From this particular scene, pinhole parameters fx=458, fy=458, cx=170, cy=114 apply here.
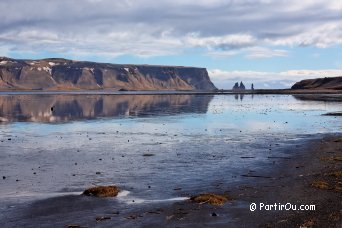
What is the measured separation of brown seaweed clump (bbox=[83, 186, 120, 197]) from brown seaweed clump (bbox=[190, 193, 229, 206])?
3.32 m

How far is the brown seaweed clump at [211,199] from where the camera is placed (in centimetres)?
1697

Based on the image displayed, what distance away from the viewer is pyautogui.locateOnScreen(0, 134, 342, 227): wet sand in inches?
574

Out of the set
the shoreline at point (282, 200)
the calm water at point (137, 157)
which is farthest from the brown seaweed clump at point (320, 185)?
the calm water at point (137, 157)

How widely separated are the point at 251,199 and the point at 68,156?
1462 centimetres

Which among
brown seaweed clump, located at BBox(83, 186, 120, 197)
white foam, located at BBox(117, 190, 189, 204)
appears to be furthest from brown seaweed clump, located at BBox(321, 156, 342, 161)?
brown seaweed clump, located at BBox(83, 186, 120, 197)

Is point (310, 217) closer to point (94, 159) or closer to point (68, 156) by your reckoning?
point (94, 159)

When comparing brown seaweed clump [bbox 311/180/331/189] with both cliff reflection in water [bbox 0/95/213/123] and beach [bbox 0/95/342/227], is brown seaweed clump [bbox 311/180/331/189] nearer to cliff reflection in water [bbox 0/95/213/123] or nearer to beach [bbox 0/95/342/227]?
beach [bbox 0/95/342/227]

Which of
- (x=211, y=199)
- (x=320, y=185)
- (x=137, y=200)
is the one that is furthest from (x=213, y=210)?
(x=320, y=185)

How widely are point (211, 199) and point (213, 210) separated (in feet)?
3.20

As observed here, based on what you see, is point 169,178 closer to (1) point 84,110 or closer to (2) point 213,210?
(2) point 213,210

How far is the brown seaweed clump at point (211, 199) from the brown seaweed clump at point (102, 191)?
3.32m

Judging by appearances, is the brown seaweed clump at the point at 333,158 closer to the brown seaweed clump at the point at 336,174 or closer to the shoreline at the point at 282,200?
the shoreline at the point at 282,200

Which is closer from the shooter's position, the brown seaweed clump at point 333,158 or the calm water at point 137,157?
the calm water at point 137,157

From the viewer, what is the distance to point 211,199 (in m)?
17.1
